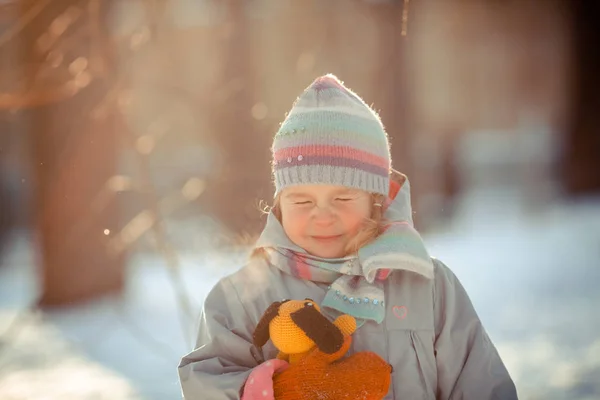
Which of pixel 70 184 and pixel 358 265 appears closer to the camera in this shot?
pixel 358 265

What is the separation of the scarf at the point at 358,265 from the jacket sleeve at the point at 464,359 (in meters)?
0.15

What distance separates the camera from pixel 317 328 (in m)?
1.68

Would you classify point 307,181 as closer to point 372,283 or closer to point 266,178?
point 372,283

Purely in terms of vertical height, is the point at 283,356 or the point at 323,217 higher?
the point at 323,217

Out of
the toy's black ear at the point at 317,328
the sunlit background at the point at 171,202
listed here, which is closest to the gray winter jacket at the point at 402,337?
the toy's black ear at the point at 317,328

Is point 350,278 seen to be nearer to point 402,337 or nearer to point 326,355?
point 402,337

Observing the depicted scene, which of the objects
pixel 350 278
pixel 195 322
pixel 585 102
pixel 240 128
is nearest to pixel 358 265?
pixel 350 278

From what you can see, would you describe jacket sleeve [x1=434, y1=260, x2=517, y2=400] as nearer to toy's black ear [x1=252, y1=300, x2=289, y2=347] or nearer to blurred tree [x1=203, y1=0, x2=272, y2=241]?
toy's black ear [x1=252, y1=300, x2=289, y2=347]

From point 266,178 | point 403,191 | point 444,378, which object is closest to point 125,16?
point 266,178

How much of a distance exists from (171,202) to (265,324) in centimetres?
324

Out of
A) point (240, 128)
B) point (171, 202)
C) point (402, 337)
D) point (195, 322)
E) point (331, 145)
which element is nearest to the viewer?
point (402, 337)

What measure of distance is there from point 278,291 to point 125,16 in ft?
13.1

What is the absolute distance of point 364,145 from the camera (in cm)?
209

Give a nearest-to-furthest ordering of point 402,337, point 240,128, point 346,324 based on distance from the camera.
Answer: point 346,324
point 402,337
point 240,128
